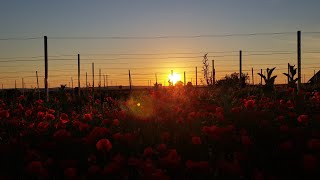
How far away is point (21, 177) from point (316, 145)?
224cm

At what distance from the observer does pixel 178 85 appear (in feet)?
48.2

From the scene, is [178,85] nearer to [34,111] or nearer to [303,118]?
[34,111]

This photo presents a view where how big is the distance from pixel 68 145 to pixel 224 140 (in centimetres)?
141

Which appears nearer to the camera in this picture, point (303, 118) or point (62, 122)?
point (303, 118)

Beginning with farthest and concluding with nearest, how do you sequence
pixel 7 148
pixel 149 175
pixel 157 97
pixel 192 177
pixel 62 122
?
pixel 157 97 → pixel 62 122 → pixel 7 148 → pixel 192 177 → pixel 149 175

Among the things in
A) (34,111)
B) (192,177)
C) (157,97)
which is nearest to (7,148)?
(192,177)

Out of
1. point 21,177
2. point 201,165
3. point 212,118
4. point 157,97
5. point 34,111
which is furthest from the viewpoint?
point 157,97

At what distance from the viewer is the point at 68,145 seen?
3.89 metres

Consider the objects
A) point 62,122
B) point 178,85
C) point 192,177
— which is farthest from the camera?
point 178,85

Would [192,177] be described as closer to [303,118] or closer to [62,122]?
[303,118]

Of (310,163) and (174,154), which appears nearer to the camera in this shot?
(310,163)

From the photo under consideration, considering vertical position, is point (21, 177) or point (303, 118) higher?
point (303, 118)

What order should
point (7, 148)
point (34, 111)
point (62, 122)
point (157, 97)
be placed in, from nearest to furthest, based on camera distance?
1. point (7, 148)
2. point (62, 122)
3. point (34, 111)
4. point (157, 97)

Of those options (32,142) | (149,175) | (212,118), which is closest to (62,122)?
(32,142)
